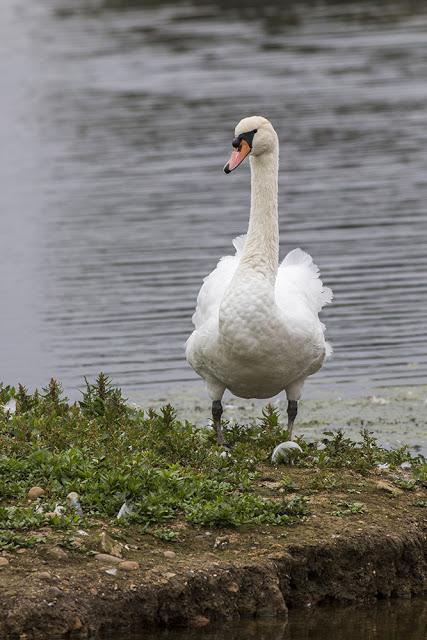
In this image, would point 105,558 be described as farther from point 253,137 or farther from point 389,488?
point 253,137

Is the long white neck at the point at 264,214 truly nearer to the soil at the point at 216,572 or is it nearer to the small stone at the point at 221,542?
the soil at the point at 216,572

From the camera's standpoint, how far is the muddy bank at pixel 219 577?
6.98m

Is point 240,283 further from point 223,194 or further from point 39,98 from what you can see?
point 39,98

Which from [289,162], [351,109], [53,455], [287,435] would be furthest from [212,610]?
[351,109]

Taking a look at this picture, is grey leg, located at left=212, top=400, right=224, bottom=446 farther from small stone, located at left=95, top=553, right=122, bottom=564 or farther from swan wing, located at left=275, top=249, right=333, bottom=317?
small stone, located at left=95, top=553, right=122, bottom=564

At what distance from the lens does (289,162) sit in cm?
2308

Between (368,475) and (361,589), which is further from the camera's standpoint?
(368,475)

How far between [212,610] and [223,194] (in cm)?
1432

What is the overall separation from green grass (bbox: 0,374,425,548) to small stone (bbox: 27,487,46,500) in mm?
33

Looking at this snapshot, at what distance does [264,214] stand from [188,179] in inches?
487

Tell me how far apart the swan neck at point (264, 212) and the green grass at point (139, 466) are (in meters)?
1.17

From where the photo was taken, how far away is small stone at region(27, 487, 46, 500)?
25.9ft

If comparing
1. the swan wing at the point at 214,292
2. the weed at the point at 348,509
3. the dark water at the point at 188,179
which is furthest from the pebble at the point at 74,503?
the dark water at the point at 188,179

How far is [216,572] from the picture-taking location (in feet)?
24.2
